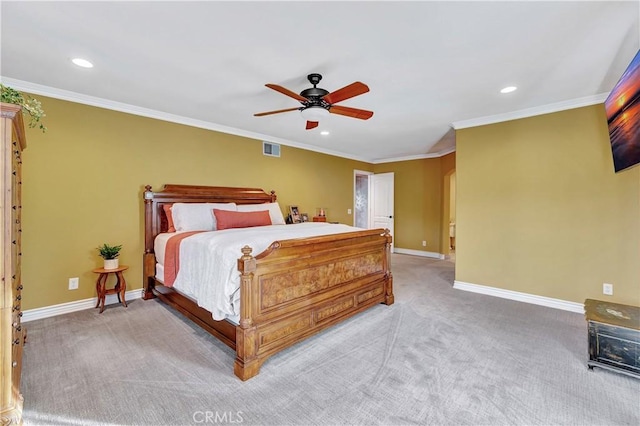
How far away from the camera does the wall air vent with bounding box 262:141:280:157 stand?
16.6 ft

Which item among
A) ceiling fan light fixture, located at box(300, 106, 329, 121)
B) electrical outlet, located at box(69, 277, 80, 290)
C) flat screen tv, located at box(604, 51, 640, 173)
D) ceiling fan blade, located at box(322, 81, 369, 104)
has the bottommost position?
electrical outlet, located at box(69, 277, 80, 290)

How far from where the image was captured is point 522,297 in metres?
3.67

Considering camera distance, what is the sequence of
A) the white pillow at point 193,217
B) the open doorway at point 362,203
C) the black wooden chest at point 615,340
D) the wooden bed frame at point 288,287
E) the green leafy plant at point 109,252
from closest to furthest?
the black wooden chest at point 615,340 < the wooden bed frame at point 288,287 < the green leafy plant at point 109,252 < the white pillow at point 193,217 < the open doorway at point 362,203

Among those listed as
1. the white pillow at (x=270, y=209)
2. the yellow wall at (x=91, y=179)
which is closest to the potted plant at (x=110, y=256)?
the yellow wall at (x=91, y=179)

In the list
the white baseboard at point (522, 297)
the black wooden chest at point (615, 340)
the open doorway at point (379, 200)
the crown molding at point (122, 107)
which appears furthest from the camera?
the open doorway at point (379, 200)

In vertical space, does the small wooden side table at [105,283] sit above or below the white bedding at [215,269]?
below

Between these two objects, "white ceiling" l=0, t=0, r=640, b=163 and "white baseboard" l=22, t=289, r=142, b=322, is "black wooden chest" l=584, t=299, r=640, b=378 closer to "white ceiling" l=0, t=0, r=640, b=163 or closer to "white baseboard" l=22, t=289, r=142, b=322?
"white ceiling" l=0, t=0, r=640, b=163

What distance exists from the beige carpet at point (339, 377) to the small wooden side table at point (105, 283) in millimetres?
225

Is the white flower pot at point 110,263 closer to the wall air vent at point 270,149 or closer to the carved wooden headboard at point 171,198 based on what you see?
the carved wooden headboard at point 171,198

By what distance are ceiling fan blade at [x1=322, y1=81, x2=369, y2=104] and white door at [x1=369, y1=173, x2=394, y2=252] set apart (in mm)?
5086

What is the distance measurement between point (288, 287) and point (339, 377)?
0.78 meters

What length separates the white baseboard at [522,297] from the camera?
3.34 meters

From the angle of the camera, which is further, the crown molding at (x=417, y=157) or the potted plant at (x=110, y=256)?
the crown molding at (x=417, y=157)

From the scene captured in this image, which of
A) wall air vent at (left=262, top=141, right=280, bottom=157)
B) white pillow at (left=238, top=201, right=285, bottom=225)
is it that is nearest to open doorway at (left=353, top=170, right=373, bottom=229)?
wall air vent at (left=262, top=141, right=280, bottom=157)
